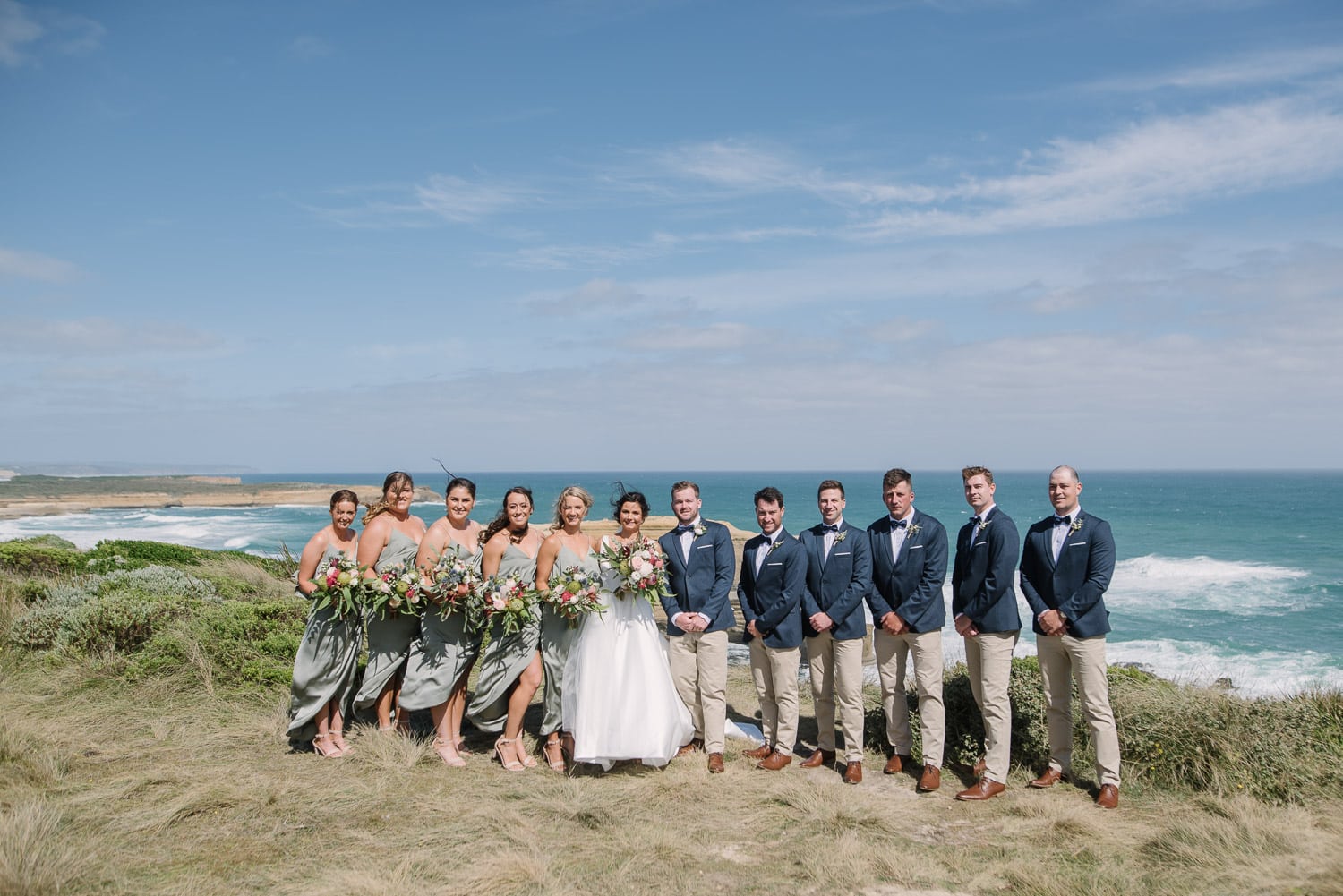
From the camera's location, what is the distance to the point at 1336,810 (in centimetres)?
556

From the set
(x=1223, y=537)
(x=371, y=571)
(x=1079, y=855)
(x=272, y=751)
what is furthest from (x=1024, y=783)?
(x=1223, y=537)

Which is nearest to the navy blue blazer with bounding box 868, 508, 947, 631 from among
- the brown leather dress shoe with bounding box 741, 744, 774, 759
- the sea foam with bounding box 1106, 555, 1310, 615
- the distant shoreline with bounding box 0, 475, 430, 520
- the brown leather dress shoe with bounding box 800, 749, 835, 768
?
the brown leather dress shoe with bounding box 800, 749, 835, 768

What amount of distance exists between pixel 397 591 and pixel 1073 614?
508cm

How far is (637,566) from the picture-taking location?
21.5 feet

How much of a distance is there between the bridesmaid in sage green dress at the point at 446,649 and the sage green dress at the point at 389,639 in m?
0.11

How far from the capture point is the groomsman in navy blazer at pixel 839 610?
6.70 meters

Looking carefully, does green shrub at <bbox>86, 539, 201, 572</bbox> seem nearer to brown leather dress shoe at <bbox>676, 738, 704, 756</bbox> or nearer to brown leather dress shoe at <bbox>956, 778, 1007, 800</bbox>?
brown leather dress shoe at <bbox>676, 738, 704, 756</bbox>

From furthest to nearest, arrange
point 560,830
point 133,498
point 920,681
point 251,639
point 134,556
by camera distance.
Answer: point 133,498 < point 134,556 < point 251,639 < point 920,681 < point 560,830

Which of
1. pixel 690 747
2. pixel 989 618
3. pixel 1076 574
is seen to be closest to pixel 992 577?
pixel 989 618

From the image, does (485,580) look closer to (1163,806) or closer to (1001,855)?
(1001,855)

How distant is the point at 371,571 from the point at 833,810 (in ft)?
12.8

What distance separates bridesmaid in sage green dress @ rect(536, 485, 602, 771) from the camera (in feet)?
22.1

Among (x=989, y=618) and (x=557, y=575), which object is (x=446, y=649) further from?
(x=989, y=618)

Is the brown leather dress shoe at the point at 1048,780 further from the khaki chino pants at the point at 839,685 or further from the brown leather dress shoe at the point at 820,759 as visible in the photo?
the brown leather dress shoe at the point at 820,759
